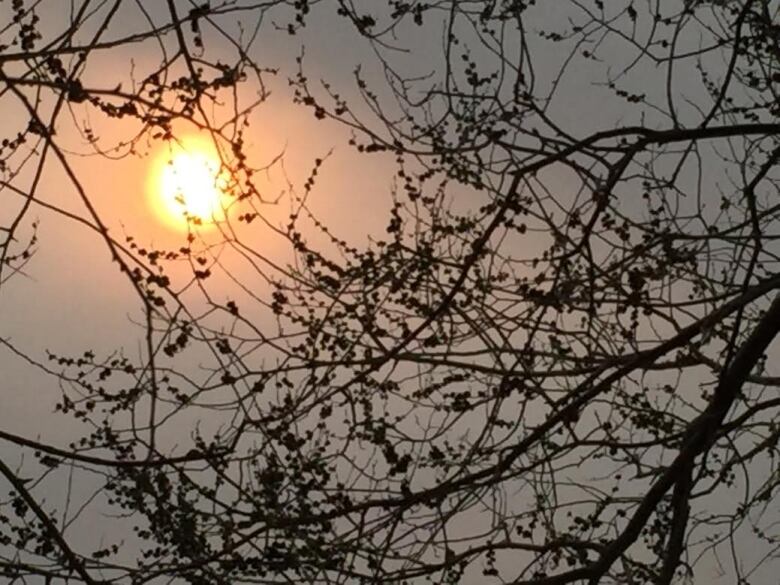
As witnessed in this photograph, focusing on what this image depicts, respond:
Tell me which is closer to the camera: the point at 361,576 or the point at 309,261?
the point at 361,576

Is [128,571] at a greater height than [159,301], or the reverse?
[159,301]

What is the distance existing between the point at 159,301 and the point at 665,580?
1565 millimetres

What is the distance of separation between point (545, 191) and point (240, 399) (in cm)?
121

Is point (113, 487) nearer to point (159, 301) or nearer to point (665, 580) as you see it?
point (159, 301)

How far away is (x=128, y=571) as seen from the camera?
9.94 ft

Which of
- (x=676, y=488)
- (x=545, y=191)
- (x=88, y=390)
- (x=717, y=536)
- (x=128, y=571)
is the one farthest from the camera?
(x=717, y=536)

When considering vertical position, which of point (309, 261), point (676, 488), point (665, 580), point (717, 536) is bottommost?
point (665, 580)

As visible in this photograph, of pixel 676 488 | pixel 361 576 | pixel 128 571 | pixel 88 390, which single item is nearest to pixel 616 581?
pixel 676 488

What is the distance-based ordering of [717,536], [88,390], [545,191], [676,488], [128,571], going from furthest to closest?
[717,536], [88,390], [545,191], [676,488], [128,571]

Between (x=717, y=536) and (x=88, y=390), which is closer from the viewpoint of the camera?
(x=88, y=390)

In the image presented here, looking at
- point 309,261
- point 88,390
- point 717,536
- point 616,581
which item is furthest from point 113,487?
point 717,536

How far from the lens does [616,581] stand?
3547mm

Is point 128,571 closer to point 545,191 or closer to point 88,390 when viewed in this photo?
point 88,390

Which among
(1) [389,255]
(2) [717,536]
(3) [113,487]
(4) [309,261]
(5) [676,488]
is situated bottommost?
(5) [676,488]
